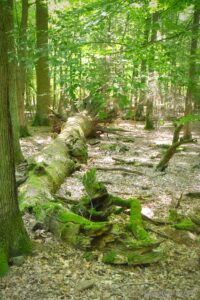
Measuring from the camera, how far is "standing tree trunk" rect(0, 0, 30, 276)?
360 cm

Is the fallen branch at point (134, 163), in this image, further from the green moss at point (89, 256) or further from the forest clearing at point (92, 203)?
the green moss at point (89, 256)

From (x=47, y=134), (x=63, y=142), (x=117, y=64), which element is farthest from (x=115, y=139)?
(x=117, y=64)

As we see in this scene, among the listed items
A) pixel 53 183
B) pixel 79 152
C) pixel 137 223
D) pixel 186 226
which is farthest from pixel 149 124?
pixel 137 223

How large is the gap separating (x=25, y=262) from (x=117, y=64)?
3.89 meters

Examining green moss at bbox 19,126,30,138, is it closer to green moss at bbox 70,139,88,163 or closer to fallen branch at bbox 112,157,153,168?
green moss at bbox 70,139,88,163

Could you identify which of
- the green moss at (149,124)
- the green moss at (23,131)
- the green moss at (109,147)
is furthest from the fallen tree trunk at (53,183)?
the green moss at (149,124)

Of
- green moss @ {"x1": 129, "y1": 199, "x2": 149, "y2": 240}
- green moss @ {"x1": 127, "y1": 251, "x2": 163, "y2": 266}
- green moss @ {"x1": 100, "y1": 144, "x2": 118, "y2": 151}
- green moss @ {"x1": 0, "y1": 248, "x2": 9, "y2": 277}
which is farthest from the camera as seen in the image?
green moss @ {"x1": 100, "y1": 144, "x2": 118, "y2": 151}

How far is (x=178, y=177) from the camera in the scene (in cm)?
833

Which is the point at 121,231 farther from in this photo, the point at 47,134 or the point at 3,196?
the point at 47,134

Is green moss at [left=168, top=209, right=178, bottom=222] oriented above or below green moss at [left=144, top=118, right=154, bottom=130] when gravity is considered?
below

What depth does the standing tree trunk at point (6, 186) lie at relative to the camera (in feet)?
11.8

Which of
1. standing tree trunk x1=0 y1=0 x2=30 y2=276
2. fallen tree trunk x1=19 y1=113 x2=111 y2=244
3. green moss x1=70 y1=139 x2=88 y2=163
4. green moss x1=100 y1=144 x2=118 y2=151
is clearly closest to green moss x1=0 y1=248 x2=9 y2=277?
standing tree trunk x1=0 y1=0 x2=30 y2=276

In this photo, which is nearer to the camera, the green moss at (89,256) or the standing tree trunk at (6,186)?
the standing tree trunk at (6,186)

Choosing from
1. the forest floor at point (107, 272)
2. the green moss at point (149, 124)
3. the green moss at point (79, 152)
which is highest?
the green moss at point (149, 124)
